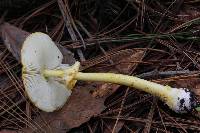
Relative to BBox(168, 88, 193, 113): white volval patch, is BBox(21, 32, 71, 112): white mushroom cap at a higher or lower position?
higher

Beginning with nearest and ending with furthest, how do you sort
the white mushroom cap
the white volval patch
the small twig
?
1. the white mushroom cap
2. the white volval patch
3. the small twig

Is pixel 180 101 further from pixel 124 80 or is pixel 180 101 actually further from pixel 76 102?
pixel 76 102

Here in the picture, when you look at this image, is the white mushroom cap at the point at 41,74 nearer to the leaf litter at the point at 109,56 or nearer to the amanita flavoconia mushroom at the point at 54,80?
the amanita flavoconia mushroom at the point at 54,80

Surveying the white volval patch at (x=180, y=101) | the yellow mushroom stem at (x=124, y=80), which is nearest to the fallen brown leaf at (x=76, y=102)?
the yellow mushroom stem at (x=124, y=80)

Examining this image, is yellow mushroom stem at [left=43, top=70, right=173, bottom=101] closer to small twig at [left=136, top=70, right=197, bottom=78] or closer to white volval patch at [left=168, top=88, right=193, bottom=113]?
white volval patch at [left=168, top=88, right=193, bottom=113]

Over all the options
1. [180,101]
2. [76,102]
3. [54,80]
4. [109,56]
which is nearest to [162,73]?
[180,101]

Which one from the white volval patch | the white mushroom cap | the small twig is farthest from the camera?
the small twig

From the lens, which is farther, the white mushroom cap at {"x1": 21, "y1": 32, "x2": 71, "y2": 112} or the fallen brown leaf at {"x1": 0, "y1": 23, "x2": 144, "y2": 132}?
the fallen brown leaf at {"x1": 0, "y1": 23, "x2": 144, "y2": 132}

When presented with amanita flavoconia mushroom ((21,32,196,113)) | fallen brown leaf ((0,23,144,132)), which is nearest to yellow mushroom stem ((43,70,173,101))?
amanita flavoconia mushroom ((21,32,196,113))
